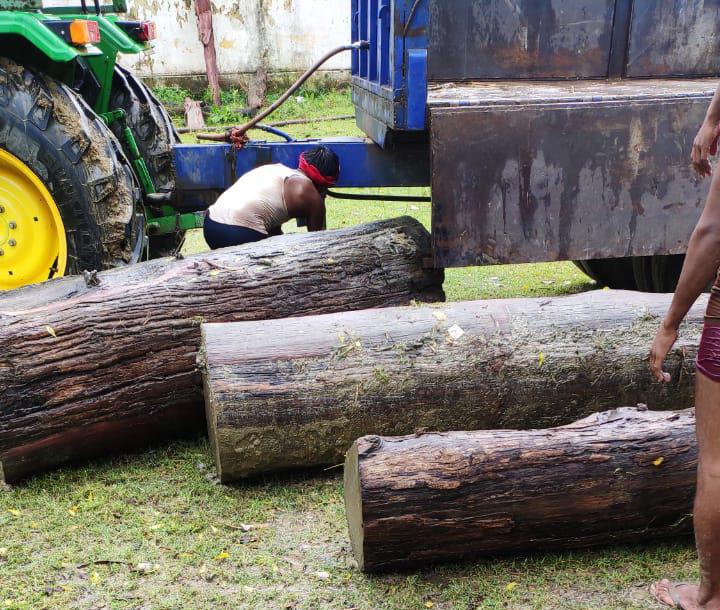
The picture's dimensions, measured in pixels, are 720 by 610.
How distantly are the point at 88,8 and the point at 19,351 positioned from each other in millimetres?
4107

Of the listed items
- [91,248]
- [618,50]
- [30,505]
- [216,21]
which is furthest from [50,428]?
[216,21]

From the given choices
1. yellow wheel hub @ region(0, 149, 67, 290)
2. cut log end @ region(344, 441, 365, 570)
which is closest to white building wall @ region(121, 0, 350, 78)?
yellow wheel hub @ region(0, 149, 67, 290)

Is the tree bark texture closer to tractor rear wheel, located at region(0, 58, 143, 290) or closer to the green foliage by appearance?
the green foliage

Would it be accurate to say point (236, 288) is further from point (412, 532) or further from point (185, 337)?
point (412, 532)

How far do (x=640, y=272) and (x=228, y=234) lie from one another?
110 inches

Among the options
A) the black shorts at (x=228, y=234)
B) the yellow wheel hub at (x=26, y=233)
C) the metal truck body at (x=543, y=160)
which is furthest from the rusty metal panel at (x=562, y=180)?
the yellow wheel hub at (x=26, y=233)

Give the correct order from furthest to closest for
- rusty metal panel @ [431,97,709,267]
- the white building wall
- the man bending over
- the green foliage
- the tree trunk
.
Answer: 1. the white building wall
2. the green foliage
3. the tree trunk
4. the man bending over
5. rusty metal panel @ [431,97,709,267]

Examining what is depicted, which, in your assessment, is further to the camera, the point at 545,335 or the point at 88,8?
the point at 88,8

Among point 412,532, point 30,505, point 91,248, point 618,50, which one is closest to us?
point 412,532

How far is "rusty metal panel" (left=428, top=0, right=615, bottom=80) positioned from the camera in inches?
197

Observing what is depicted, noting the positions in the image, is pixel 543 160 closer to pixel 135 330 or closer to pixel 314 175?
pixel 314 175

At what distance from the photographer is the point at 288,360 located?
3270mm

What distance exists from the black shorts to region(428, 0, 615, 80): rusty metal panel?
1614 millimetres

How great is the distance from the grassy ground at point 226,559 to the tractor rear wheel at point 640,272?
250cm
